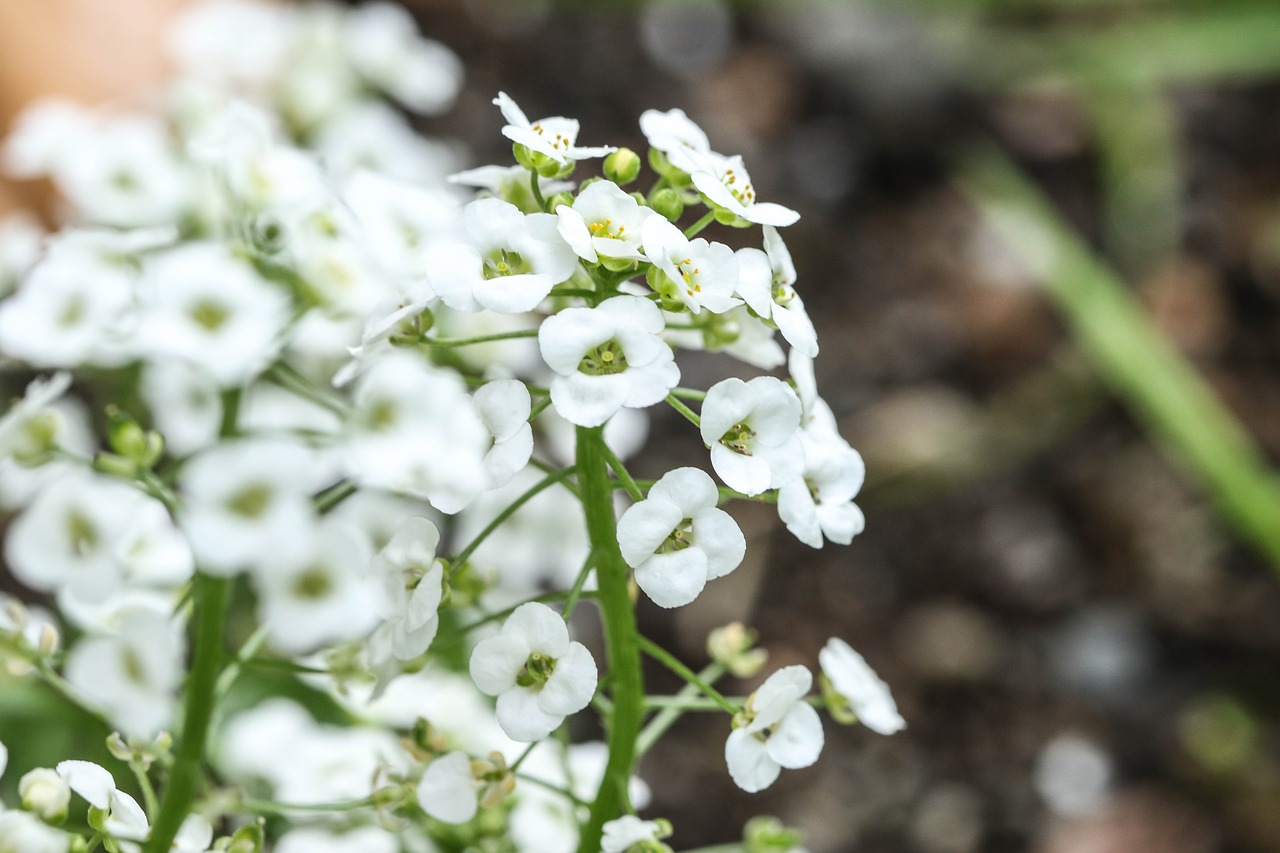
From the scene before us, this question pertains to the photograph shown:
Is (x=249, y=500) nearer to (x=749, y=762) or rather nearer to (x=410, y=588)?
(x=410, y=588)

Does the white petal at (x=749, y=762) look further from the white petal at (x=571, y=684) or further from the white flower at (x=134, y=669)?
the white flower at (x=134, y=669)

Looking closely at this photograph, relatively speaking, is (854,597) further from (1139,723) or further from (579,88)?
(579,88)

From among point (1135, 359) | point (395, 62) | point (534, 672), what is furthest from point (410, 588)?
point (1135, 359)

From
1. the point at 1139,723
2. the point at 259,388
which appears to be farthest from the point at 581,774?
the point at 1139,723

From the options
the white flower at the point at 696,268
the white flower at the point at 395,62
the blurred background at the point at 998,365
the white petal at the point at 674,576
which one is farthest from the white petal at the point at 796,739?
the white flower at the point at 395,62

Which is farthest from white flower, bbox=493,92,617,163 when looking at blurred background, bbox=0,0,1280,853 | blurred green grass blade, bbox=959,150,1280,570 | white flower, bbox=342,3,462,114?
blurred green grass blade, bbox=959,150,1280,570

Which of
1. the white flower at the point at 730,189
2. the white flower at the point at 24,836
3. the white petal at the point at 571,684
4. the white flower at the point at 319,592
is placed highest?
the white flower at the point at 730,189
